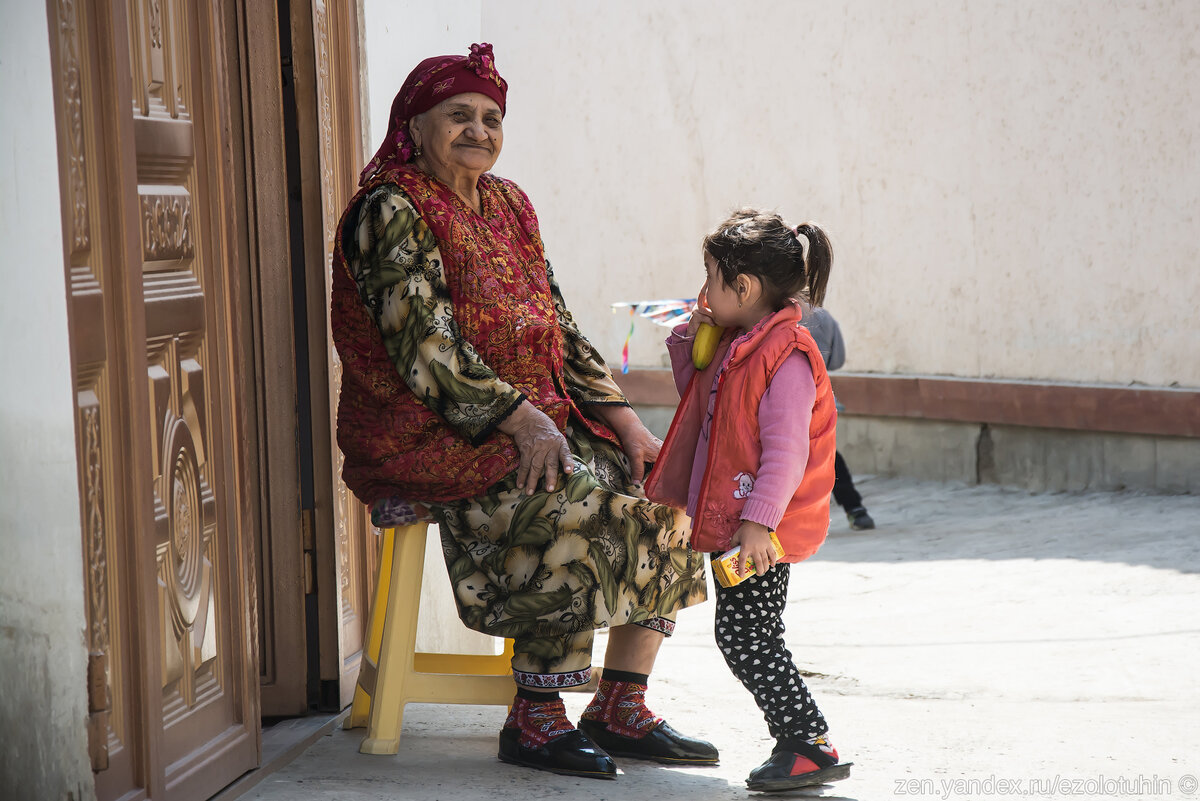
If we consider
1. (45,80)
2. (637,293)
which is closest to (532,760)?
(45,80)

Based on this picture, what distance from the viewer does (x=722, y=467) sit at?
2.72 meters

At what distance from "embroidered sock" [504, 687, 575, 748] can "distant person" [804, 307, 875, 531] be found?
4543 mm

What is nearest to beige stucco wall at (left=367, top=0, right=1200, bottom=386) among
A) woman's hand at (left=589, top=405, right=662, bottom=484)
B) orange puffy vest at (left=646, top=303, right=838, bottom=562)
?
woman's hand at (left=589, top=405, right=662, bottom=484)

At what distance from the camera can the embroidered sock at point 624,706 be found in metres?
3.03

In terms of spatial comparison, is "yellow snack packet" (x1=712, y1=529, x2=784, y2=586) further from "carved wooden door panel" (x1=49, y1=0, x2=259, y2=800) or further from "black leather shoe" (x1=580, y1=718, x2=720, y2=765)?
"carved wooden door panel" (x1=49, y1=0, x2=259, y2=800)

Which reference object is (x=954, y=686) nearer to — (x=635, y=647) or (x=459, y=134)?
(x=635, y=647)

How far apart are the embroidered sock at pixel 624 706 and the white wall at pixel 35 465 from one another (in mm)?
1255

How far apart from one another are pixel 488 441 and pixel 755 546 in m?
0.64

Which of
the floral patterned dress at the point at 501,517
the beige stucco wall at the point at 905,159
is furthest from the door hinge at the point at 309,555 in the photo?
the beige stucco wall at the point at 905,159

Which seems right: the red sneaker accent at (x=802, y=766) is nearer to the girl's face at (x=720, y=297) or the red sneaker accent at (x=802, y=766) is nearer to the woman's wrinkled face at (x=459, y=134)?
the girl's face at (x=720, y=297)

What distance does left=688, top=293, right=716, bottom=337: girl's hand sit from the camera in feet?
9.50

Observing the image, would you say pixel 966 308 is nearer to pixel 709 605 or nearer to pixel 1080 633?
pixel 709 605

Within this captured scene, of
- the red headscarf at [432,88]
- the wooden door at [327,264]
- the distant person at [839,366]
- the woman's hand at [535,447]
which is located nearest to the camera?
the woman's hand at [535,447]

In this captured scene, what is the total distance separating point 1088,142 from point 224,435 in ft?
21.6
